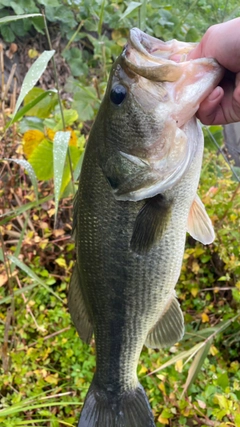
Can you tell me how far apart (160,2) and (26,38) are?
3.63ft

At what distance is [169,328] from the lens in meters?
1.34

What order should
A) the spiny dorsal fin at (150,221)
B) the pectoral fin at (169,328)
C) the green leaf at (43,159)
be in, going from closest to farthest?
the spiny dorsal fin at (150,221)
the pectoral fin at (169,328)
the green leaf at (43,159)

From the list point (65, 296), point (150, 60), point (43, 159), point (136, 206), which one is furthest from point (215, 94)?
point (65, 296)

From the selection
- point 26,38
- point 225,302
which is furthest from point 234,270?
point 26,38

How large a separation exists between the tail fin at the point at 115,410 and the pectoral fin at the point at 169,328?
193 millimetres

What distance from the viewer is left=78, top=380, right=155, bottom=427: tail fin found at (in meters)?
1.33

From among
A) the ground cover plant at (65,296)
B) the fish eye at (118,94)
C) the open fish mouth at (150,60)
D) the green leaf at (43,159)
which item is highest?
the open fish mouth at (150,60)

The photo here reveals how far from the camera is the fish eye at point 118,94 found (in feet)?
3.41

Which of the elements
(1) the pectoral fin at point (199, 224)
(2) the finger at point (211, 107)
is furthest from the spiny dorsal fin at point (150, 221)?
(2) the finger at point (211, 107)

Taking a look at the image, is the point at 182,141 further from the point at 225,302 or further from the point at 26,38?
the point at 26,38

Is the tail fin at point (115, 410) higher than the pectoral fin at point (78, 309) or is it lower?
lower

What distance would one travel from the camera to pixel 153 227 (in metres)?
1.08

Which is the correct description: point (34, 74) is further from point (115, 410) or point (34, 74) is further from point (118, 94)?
point (115, 410)

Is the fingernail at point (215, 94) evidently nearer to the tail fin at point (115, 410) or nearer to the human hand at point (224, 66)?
the human hand at point (224, 66)
